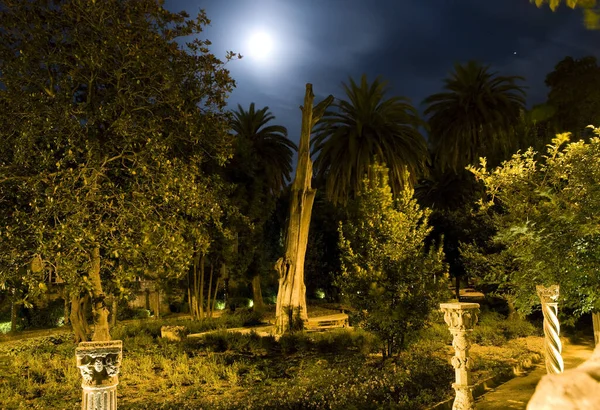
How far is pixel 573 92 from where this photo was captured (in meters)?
20.2

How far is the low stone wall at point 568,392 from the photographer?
1411 mm

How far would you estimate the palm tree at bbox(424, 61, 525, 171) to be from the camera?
912 inches

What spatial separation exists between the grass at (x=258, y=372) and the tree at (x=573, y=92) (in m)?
9.22

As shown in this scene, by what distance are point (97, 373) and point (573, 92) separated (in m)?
21.2

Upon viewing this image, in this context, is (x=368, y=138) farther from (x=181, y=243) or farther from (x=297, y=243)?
(x=181, y=243)

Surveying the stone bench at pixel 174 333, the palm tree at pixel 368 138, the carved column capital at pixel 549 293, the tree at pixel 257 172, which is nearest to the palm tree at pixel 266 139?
the tree at pixel 257 172

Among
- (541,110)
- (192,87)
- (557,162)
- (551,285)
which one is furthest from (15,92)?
(541,110)

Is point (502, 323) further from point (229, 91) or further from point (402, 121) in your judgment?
point (229, 91)

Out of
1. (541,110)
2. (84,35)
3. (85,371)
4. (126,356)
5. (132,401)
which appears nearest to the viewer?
(85,371)

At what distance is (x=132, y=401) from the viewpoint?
27.0 ft

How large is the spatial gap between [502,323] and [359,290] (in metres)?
8.45

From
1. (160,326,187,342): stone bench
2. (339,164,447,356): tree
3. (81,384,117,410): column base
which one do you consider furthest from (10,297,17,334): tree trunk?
(81,384,117,410): column base

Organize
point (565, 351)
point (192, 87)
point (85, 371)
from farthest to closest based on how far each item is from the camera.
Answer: point (565, 351), point (192, 87), point (85, 371)

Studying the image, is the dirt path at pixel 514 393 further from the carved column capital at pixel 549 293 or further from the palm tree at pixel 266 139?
the palm tree at pixel 266 139
